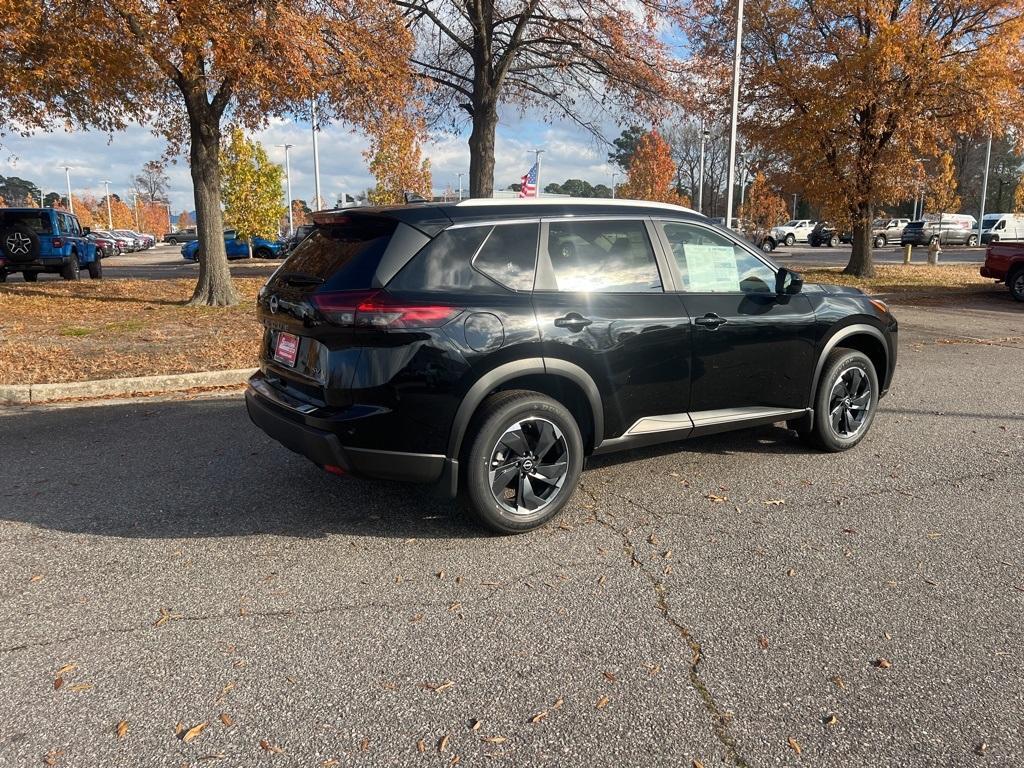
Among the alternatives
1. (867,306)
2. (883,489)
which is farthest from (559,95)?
(883,489)

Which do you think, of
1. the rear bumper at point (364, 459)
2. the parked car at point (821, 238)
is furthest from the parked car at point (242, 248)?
the rear bumper at point (364, 459)

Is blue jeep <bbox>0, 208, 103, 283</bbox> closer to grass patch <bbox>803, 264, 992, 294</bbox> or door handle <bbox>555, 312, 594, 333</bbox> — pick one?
grass patch <bbox>803, 264, 992, 294</bbox>

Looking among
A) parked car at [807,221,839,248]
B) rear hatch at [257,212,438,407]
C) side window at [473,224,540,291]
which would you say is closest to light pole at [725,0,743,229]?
side window at [473,224,540,291]

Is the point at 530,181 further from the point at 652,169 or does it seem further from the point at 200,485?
the point at 652,169

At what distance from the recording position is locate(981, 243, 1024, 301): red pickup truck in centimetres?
1587

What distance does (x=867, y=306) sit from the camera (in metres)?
5.41

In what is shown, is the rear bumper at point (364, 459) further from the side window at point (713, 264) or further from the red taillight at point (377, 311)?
the side window at point (713, 264)

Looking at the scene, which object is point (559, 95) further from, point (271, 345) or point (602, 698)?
point (602, 698)

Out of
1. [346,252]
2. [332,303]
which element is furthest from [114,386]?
[332,303]

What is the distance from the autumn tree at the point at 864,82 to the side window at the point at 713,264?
14062 mm

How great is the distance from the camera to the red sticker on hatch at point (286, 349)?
3.91m

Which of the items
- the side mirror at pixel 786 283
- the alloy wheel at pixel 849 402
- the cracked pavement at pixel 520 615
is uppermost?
the side mirror at pixel 786 283

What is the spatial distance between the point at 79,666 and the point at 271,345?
6.44 feet

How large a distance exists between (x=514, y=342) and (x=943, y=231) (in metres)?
50.9
